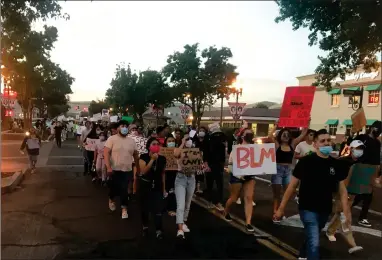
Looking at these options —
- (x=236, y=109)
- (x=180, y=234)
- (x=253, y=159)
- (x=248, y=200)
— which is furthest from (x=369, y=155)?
(x=236, y=109)

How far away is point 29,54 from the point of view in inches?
1073

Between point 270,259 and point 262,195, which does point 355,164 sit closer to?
point 270,259

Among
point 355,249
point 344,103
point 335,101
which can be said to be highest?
point 335,101

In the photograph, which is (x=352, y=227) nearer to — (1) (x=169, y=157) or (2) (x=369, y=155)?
(2) (x=369, y=155)

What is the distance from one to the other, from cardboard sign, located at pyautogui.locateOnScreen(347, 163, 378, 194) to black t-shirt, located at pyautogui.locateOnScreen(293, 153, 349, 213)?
262cm

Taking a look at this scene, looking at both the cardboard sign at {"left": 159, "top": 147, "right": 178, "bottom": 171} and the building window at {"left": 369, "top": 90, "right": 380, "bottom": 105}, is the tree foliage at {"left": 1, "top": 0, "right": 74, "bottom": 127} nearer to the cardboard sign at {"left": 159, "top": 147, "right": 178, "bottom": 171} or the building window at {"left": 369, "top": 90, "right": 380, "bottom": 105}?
the cardboard sign at {"left": 159, "top": 147, "right": 178, "bottom": 171}

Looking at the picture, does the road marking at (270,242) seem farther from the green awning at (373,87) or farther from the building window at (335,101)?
the building window at (335,101)

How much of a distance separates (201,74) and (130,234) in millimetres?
31649

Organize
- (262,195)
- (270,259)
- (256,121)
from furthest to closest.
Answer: (256,121) → (262,195) → (270,259)

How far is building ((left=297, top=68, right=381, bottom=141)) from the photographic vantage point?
40750mm

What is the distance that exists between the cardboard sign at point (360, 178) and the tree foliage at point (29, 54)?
1023 centimetres

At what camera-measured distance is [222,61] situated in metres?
37.8

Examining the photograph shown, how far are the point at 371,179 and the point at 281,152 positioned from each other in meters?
1.69

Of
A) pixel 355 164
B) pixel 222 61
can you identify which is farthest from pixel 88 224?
pixel 222 61
